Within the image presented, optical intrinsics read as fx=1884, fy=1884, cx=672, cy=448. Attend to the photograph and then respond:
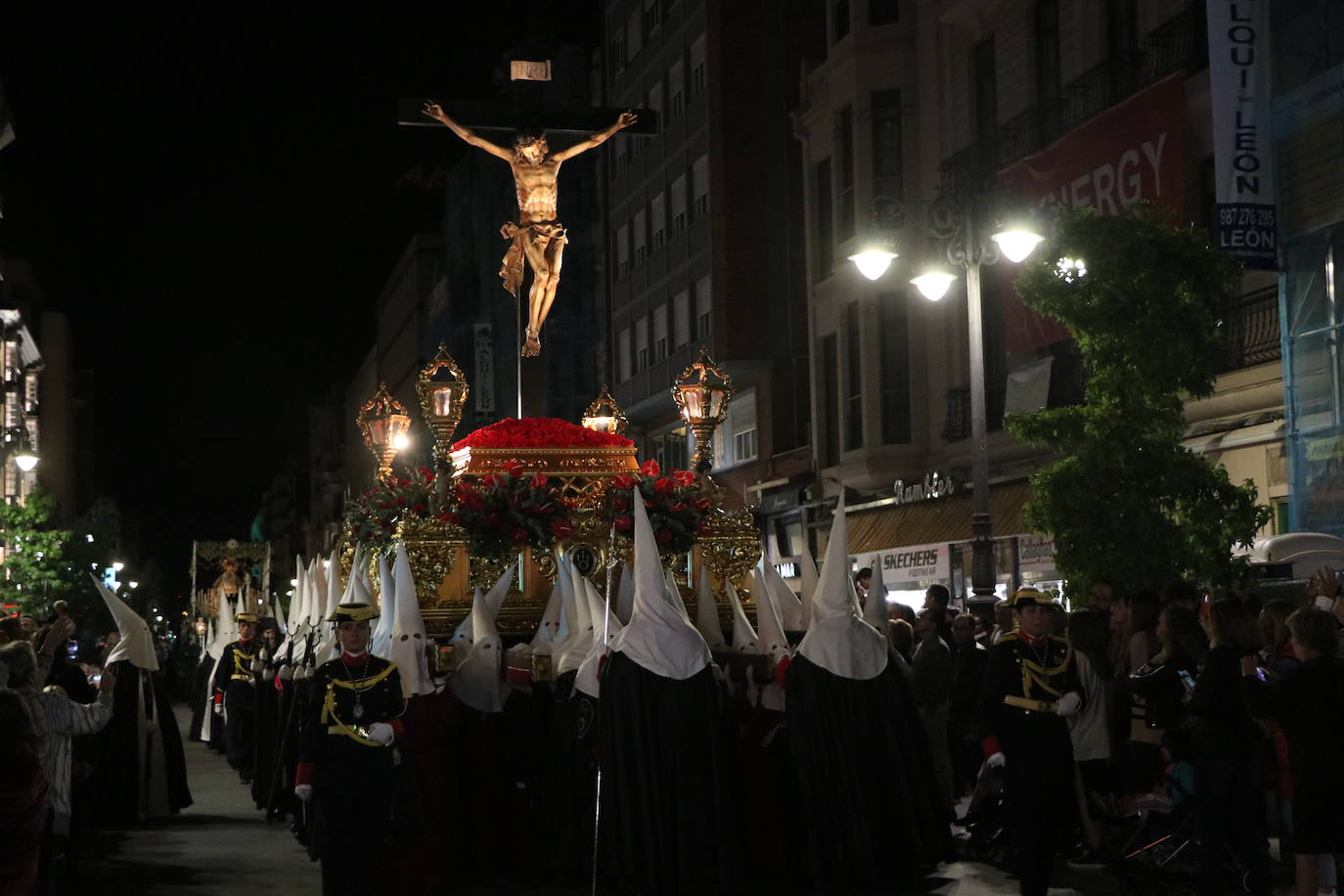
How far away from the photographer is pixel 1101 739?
11.7 meters

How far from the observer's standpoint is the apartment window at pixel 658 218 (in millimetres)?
42000

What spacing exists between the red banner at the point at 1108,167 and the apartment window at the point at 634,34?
19659 mm

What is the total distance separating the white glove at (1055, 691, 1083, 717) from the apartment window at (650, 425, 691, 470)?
31023 mm

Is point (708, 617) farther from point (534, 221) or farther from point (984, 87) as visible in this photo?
point (984, 87)

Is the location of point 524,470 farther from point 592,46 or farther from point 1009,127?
point 592,46

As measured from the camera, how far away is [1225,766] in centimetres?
1022

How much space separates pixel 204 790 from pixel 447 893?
9.33 metres

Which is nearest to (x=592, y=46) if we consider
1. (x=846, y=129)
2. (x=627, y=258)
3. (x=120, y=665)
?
(x=627, y=258)

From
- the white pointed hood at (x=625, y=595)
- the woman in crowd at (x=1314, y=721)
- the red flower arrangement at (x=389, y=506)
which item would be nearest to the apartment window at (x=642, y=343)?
the red flower arrangement at (x=389, y=506)

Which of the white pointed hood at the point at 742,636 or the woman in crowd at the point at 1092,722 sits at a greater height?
the white pointed hood at the point at 742,636

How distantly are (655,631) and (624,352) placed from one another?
1354 inches

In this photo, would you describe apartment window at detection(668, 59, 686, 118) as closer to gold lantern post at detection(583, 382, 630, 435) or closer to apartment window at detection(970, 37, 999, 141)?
apartment window at detection(970, 37, 999, 141)

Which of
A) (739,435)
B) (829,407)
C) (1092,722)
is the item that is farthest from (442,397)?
(739,435)

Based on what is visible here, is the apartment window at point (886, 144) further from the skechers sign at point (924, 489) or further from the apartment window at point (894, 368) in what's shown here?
the skechers sign at point (924, 489)
